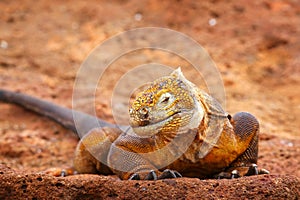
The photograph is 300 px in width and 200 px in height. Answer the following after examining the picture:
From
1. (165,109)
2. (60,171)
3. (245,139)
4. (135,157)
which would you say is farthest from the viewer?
(60,171)

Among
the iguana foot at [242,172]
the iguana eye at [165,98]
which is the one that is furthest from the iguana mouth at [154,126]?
the iguana foot at [242,172]

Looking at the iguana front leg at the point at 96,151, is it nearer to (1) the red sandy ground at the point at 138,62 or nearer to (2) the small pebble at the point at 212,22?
(1) the red sandy ground at the point at 138,62

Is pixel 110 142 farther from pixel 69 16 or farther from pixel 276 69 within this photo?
pixel 69 16

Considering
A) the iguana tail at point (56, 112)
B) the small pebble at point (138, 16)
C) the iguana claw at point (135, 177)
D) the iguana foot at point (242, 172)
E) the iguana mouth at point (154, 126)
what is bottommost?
the iguana tail at point (56, 112)

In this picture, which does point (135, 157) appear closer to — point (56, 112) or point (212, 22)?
point (56, 112)

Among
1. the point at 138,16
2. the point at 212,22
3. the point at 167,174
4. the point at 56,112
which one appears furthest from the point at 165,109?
the point at 138,16

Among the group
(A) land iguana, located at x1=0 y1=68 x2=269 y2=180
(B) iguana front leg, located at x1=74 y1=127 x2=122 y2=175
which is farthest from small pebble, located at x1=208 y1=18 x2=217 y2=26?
(A) land iguana, located at x1=0 y1=68 x2=269 y2=180
